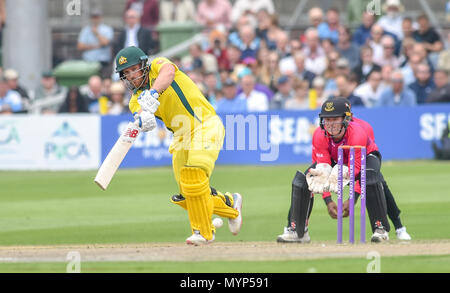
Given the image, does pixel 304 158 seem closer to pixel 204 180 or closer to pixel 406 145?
pixel 406 145

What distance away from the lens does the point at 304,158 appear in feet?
65.4

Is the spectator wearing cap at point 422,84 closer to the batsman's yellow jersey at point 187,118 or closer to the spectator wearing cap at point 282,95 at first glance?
the spectator wearing cap at point 282,95

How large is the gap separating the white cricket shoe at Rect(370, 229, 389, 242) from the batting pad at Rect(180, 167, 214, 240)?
61.8 inches

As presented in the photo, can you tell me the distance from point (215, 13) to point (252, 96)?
13.7ft

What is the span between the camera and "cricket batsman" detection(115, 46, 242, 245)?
10078 millimetres

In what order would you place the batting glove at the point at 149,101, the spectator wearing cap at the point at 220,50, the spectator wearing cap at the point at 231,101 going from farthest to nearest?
1. the spectator wearing cap at the point at 220,50
2. the spectator wearing cap at the point at 231,101
3. the batting glove at the point at 149,101

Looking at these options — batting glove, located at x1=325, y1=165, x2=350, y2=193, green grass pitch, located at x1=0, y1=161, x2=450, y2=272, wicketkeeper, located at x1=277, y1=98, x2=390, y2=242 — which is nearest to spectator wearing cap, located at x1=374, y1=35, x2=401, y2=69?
green grass pitch, located at x1=0, y1=161, x2=450, y2=272

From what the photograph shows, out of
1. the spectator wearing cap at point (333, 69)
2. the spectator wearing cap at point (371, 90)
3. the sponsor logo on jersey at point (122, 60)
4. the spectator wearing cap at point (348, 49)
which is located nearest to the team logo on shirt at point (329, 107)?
the sponsor logo on jersey at point (122, 60)

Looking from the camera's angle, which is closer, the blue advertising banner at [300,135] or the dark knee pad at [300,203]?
the dark knee pad at [300,203]

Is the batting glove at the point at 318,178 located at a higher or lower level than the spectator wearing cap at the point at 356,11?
lower

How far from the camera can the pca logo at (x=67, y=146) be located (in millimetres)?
20203

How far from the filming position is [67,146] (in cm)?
2022

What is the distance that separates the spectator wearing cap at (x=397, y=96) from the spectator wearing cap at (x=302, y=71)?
5.31 feet
